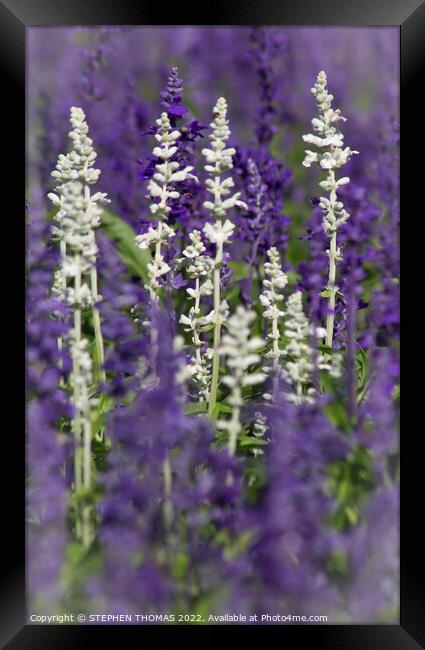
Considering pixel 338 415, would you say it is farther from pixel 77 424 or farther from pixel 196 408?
pixel 77 424

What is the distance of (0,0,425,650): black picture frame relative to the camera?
368 cm

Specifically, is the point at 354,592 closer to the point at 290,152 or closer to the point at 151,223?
the point at 151,223

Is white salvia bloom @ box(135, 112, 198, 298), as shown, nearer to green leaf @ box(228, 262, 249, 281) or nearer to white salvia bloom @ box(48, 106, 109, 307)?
white salvia bloom @ box(48, 106, 109, 307)

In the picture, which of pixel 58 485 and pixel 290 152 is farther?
pixel 290 152

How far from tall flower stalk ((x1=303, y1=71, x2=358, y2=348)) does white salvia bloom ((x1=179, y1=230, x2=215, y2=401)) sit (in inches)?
21.5

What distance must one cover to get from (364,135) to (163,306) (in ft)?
16.0

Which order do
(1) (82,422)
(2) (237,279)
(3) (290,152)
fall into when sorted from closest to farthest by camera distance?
(1) (82,422) < (2) (237,279) < (3) (290,152)

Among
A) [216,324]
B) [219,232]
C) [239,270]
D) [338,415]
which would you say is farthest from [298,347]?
[239,270]

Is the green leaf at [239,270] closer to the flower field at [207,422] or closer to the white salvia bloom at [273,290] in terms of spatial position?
the flower field at [207,422]

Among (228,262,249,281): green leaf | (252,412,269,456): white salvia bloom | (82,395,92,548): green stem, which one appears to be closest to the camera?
(82,395,92,548): green stem

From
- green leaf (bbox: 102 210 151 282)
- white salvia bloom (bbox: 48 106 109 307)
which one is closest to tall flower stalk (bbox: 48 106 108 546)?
white salvia bloom (bbox: 48 106 109 307)

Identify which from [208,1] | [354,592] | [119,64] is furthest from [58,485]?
[119,64]
